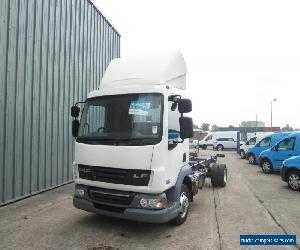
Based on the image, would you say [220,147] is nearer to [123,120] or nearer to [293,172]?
[293,172]

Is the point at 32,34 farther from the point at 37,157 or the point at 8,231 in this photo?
the point at 8,231

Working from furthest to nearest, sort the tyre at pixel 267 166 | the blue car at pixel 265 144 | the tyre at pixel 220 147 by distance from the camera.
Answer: the tyre at pixel 220 147 < the blue car at pixel 265 144 < the tyre at pixel 267 166

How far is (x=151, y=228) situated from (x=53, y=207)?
2955mm

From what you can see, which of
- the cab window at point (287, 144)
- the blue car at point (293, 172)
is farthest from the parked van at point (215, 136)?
the blue car at point (293, 172)

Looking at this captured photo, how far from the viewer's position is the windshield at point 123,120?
513cm

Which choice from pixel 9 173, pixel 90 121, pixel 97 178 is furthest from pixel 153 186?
pixel 9 173

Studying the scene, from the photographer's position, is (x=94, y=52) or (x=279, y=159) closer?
(x=94, y=52)

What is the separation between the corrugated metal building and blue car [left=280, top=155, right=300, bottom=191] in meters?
7.39

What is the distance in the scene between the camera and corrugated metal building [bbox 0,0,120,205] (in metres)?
7.45

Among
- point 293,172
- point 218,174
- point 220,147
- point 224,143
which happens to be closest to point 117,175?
point 218,174

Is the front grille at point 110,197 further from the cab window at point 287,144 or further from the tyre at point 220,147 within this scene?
the tyre at point 220,147

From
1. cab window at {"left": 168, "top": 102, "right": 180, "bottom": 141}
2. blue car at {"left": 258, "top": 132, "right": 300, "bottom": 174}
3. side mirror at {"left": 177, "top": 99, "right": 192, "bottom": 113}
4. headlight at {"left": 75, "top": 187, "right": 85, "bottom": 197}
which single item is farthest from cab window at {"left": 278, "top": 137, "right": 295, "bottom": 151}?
headlight at {"left": 75, "top": 187, "right": 85, "bottom": 197}

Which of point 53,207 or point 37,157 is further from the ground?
point 37,157

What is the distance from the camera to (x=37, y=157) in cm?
870
